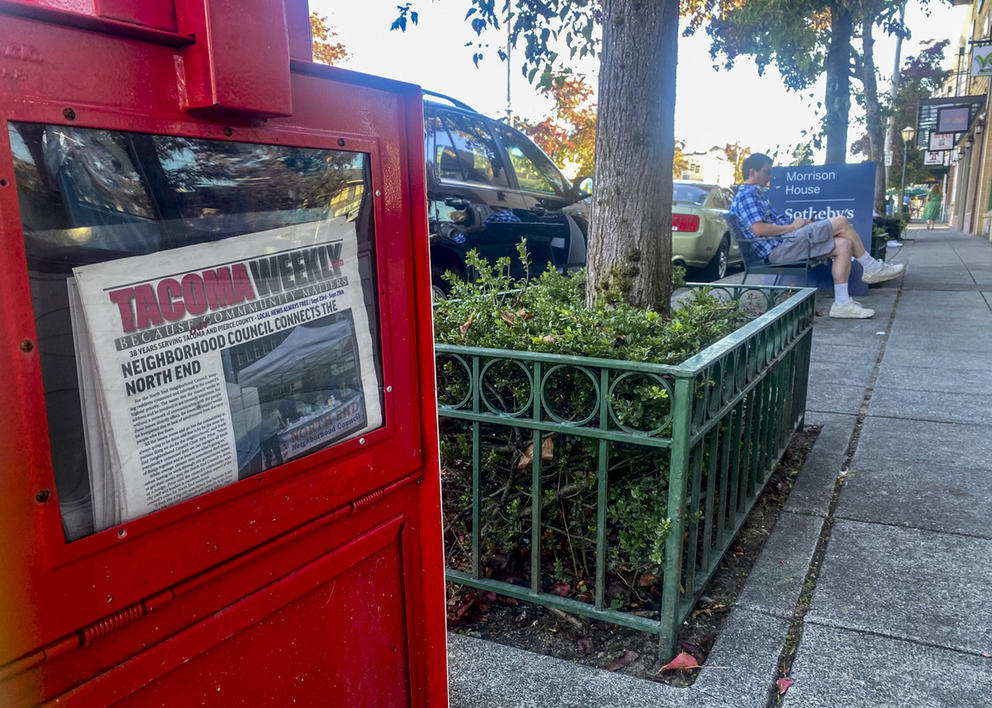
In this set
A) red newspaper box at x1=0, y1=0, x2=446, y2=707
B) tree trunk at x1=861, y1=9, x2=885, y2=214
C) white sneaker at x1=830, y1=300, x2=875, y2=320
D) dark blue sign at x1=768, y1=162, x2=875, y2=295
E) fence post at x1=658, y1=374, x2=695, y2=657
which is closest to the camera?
red newspaper box at x1=0, y1=0, x2=446, y2=707

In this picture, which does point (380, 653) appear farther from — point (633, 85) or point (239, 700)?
point (633, 85)

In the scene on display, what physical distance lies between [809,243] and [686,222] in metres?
3.68

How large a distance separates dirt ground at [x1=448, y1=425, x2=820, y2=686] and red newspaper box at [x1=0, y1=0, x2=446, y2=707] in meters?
1.15

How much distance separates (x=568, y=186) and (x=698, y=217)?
14.0ft

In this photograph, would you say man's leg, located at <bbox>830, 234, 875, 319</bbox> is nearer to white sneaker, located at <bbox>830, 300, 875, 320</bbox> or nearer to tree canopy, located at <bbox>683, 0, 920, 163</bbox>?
white sneaker, located at <bbox>830, 300, 875, 320</bbox>

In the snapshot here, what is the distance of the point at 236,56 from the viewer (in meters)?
1.09

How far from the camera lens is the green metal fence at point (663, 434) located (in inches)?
91.4

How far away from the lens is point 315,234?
1.30m

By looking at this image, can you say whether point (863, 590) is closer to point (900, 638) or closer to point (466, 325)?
point (900, 638)

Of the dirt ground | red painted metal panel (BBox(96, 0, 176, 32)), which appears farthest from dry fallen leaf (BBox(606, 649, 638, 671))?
red painted metal panel (BBox(96, 0, 176, 32))

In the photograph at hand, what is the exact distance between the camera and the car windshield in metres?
12.3

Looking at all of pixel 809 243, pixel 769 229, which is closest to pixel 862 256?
pixel 809 243

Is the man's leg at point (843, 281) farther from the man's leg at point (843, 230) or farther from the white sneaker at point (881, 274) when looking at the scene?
the white sneaker at point (881, 274)

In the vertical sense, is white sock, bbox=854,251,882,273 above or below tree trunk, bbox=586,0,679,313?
below
